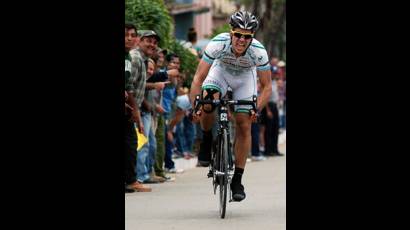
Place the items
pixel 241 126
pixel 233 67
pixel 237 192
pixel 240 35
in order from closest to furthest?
pixel 240 35 < pixel 237 192 < pixel 241 126 < pixel 233 67

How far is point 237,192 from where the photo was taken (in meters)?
13.4

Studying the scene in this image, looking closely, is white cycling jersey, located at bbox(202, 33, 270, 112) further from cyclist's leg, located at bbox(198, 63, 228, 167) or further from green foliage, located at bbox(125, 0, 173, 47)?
green foliage, located at bbox(125, 0, 173, 47)

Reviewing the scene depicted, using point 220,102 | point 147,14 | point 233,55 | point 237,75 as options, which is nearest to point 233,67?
point 237,75

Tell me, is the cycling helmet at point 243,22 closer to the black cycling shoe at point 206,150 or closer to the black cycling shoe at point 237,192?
the black cycling shoe at point 206,150

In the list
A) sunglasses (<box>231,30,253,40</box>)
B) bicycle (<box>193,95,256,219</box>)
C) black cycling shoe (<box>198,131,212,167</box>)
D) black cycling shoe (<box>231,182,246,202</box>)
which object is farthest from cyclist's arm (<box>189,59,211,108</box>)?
black cycling shoe (<box>231,182,246,202</box>)

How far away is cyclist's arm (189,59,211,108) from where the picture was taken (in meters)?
13.6

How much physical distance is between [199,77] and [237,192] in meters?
1.26

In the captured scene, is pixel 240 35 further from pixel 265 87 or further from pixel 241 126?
pixel 241 126
